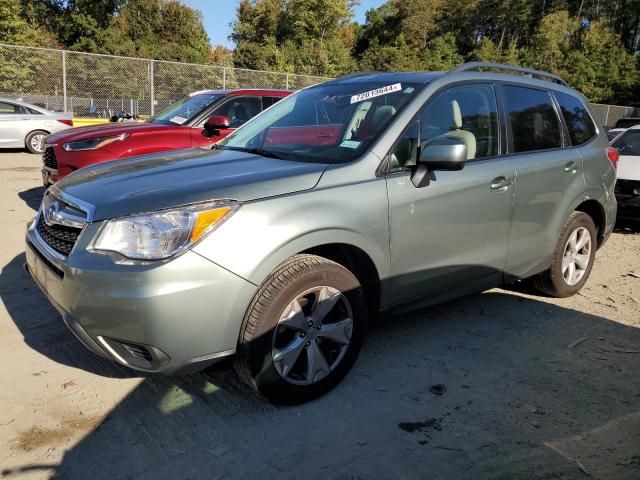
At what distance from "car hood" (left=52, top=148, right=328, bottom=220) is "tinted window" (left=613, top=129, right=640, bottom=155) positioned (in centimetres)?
727

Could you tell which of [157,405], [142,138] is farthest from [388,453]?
[142,138]

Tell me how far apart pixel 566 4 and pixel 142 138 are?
6805 centimetres

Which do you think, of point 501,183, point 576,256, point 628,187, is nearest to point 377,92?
point 501,183

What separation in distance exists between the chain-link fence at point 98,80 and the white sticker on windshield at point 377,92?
53.8ft

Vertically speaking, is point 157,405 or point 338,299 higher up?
point 338,299

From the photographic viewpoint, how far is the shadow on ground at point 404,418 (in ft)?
7.82

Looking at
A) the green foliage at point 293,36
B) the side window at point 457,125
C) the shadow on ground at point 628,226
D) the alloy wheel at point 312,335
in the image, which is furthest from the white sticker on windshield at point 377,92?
the green foliage at point 293,36

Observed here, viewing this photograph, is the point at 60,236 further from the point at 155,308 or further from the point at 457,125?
the point at 457,125

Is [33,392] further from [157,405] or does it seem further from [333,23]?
[333,23]

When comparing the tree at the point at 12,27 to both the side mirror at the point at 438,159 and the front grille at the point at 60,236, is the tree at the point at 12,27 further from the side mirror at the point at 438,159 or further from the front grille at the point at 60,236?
the side mirror at the point at 438,159

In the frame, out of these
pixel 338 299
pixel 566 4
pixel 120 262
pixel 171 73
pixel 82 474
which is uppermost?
pixel 566 4

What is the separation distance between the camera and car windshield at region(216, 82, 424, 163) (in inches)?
126

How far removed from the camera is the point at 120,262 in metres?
2.37

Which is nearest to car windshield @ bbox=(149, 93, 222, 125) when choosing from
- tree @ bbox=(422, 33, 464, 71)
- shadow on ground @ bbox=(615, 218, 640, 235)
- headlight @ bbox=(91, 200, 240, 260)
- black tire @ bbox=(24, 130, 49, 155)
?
headlight @ bbox=(91, 200, 240, 260)
